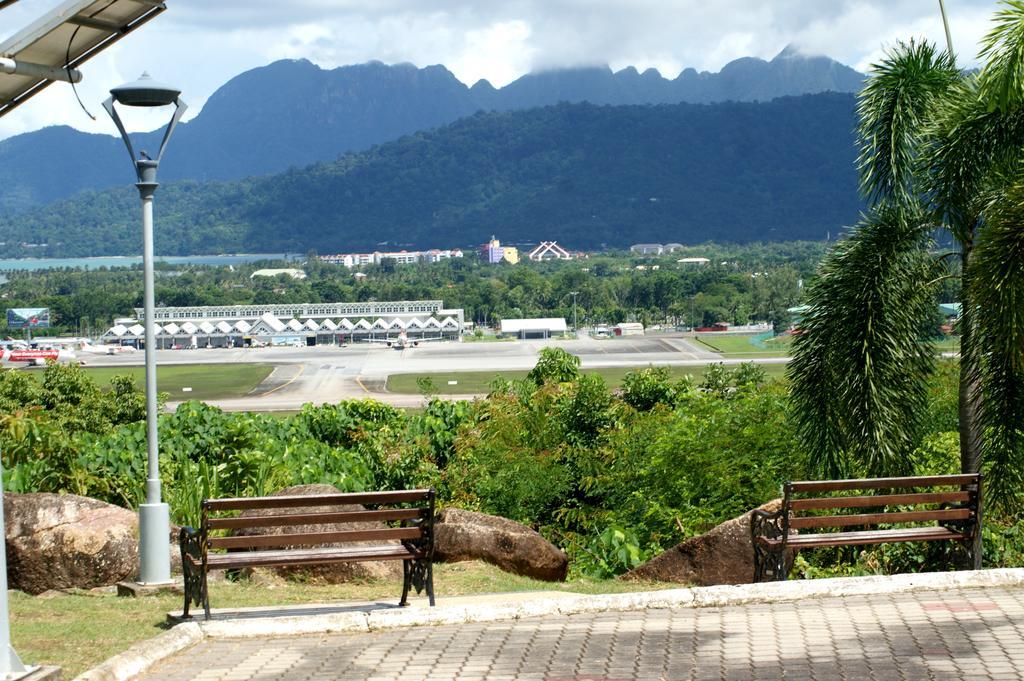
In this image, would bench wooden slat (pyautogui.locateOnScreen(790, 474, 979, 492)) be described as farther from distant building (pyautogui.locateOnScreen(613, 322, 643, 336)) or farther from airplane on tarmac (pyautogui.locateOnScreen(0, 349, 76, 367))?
distant building (pyautogui.locateOnScreen(613, 322, 643, 336))

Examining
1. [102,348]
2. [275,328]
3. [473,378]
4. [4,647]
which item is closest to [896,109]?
[4,647]

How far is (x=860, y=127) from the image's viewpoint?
11.7 meters

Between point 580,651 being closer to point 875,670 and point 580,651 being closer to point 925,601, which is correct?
point 875,670

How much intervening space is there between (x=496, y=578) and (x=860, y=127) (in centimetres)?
544

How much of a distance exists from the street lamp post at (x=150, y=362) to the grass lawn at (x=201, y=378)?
163ft

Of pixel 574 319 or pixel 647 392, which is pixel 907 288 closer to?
pixel 647 392

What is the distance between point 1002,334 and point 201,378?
229 feet

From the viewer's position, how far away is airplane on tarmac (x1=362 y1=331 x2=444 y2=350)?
104 m

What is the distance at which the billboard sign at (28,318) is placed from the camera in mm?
121750

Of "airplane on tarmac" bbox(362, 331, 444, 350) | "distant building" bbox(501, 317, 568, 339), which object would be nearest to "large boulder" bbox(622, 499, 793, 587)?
"airplane on tarmac" bbox(362, 331, 444, 350)

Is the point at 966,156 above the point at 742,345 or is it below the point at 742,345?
above

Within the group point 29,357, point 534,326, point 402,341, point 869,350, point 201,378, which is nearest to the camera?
point 869,350

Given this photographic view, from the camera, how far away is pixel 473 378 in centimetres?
6694

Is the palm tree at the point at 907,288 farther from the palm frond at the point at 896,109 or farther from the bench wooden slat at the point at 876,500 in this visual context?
the bench wooden slat at the point at 876,500
